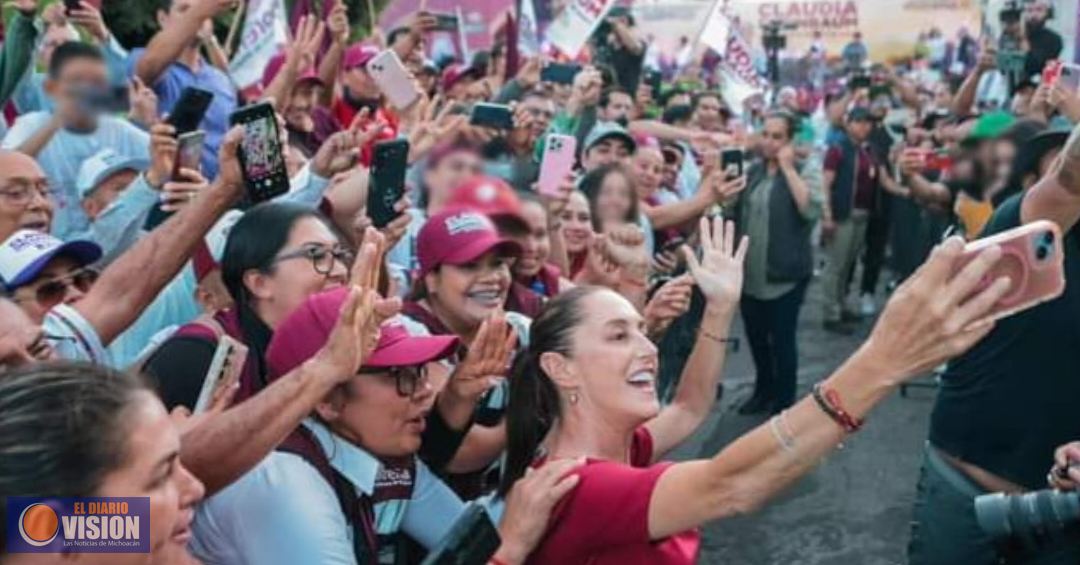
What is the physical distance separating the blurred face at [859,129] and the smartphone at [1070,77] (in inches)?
184

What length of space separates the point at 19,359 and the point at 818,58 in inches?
973

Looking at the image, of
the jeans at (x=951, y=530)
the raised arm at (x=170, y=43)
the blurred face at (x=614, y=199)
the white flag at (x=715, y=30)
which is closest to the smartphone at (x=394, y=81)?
the raised arm at (x=170, y=43)

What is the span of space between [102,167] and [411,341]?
231 centimetres

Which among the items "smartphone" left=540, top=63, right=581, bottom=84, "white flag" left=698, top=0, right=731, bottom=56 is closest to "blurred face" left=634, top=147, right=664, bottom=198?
"smartphone" left=540, top=63, right=581, bottom=84

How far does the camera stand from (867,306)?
36.2 feet

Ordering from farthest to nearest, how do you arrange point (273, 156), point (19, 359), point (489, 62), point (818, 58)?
point (818, 58), point (489, 62), point (273, 156), point (19, 359)

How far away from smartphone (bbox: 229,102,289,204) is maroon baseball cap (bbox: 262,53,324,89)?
8.30ft

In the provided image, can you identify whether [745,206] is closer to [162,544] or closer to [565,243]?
[565,243]

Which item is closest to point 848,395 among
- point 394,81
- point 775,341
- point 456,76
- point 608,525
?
point 608,525

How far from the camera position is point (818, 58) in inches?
999

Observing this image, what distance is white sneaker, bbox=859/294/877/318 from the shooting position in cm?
1092

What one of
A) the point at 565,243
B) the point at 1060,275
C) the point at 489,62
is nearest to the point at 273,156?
the point at 1060,275

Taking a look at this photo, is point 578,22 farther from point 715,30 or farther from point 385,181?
point 385,181

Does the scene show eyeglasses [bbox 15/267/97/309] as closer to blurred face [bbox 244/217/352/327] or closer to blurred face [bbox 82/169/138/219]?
blurred face [bbox 244/217/352/327]
